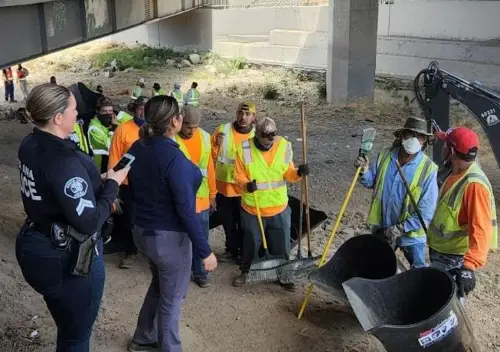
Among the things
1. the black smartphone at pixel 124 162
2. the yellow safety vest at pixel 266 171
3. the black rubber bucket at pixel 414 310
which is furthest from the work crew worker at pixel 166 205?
the yellow safety vest at pixel 266 171

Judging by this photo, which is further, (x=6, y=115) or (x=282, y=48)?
(x=282, y=48)

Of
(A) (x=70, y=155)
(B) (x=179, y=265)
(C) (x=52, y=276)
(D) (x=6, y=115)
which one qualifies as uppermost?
(A) (x=70, y=155)

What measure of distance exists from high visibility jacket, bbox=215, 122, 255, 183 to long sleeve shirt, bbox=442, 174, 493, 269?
261cm

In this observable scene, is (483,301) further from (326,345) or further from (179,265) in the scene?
(179,265)

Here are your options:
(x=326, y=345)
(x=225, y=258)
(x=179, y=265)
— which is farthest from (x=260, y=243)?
(x=179, y=265)

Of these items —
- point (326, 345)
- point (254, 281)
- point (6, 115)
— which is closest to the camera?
point (326, 345)

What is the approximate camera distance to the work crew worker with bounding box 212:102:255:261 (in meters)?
6.38

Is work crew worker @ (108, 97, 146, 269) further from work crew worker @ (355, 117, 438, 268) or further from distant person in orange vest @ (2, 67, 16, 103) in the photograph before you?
distant person in orange vest @ (2, 67, 16, 103)

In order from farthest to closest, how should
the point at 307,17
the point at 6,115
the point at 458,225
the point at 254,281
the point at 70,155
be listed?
1. the point at 307,17
2. the point at 6,115
3. the point at 254,281
4. the point at 458,225
5. the point at 70,155

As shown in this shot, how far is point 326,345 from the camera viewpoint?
501 cm

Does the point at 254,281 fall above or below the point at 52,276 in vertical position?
below

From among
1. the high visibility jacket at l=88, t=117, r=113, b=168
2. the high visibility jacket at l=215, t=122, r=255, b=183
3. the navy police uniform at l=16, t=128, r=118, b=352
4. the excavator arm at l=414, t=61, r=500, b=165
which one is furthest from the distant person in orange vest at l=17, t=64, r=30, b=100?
the navy police uniform at l=16, t=128, r=118, b=352

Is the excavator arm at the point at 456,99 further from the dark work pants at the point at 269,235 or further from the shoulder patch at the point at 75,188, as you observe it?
the shoulder patch at the point at 75,188

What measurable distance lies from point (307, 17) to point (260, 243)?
1875 cm
